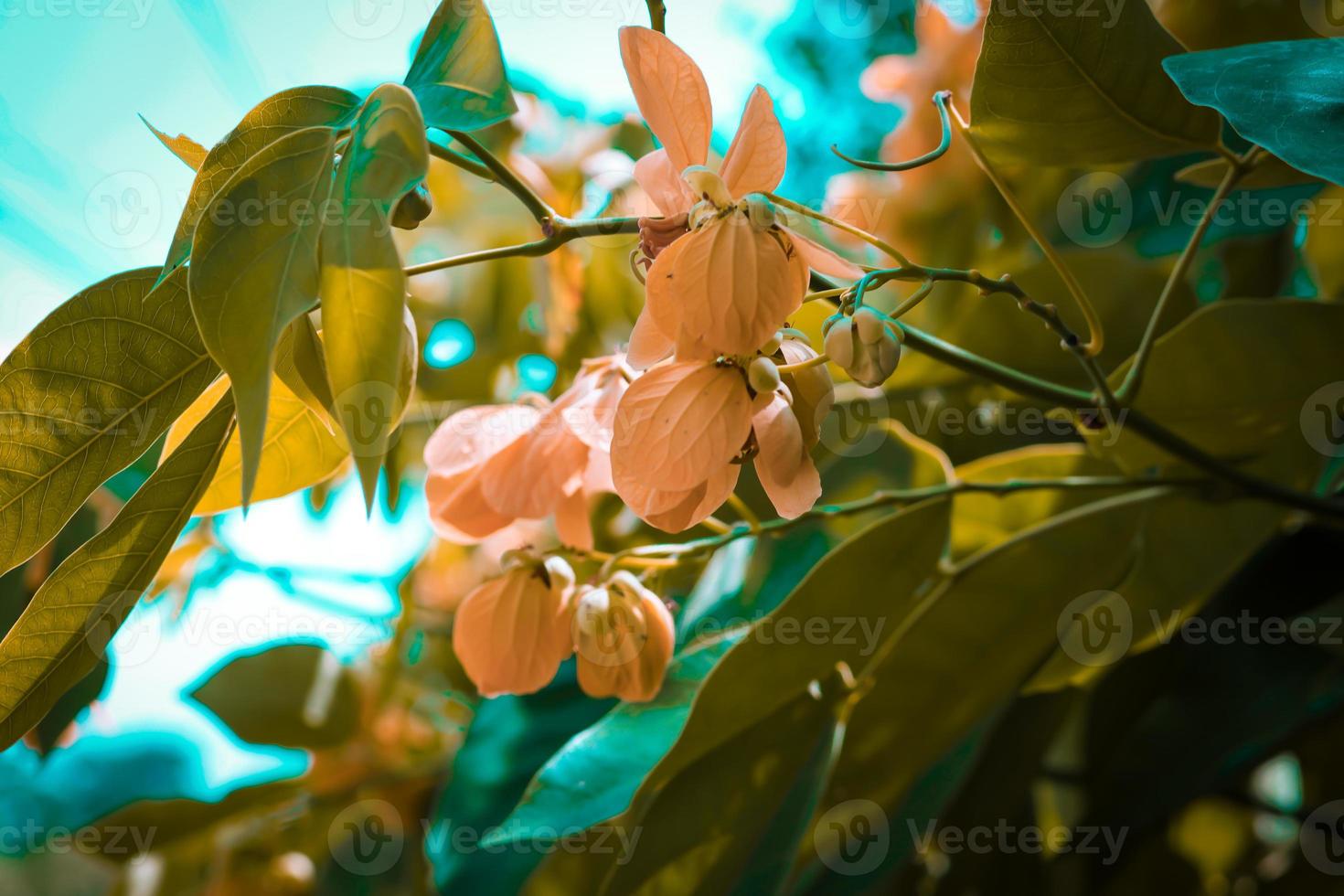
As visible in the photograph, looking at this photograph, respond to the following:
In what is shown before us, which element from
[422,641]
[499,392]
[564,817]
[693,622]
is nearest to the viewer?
[564,817]

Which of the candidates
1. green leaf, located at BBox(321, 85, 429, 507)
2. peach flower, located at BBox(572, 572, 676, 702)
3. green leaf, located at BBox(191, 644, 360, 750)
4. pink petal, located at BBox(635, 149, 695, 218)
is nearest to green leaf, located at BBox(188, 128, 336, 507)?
green leaf, located at BBox(321, 85, 429, 507)

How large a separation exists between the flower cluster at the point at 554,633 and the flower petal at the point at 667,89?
0.72 feet

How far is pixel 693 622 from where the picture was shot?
70cm

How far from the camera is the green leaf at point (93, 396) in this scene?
1.26 ft

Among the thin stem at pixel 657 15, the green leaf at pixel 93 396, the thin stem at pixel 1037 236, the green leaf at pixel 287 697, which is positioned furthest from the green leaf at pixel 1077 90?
the green leaf at pixel 287 697

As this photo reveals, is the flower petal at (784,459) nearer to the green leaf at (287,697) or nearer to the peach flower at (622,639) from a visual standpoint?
the peach flower at (622,639)

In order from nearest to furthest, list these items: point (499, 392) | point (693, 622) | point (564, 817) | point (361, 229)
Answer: point (361, 229) < point (564, 817) < point (693, 622) < point (499, 392)

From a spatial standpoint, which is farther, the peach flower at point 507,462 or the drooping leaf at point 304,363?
the peach flower at point 507,462

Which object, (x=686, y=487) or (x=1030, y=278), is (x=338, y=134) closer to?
(x=686, y=487)

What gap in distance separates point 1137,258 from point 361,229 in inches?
26.0

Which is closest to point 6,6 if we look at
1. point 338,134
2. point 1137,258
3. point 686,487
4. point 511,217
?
point 511,217

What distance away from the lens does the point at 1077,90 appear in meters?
0.48

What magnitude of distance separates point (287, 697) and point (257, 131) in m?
0.66

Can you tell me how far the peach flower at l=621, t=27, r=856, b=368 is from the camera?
34 centimetres
